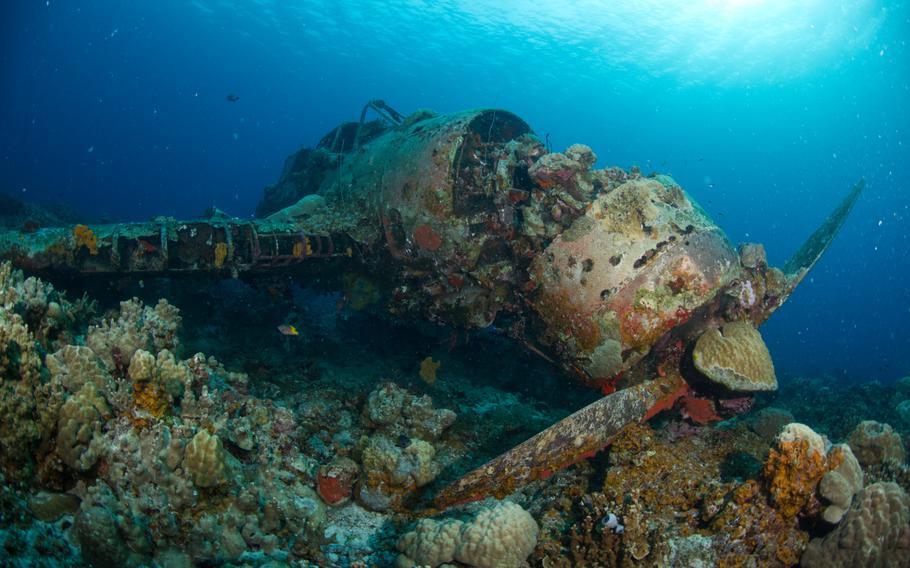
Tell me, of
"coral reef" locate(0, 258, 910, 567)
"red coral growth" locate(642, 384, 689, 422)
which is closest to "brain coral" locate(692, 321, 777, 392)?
"red coral growth" locate(642, 384, 689, 422)

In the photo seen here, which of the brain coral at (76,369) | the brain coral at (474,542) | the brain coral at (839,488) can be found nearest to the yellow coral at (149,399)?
the brain coral at (76,369)

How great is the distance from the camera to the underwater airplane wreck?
4.94 metres

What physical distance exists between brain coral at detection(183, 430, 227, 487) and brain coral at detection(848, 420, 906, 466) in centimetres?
703

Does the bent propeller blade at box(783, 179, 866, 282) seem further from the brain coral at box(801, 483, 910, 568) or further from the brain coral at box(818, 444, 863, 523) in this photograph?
the brain coral at box(801, 483, 910, 568)

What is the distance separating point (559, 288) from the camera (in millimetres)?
5262

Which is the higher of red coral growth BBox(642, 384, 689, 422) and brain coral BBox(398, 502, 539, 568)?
red coral growth BBox(642, 384, 689, 422)

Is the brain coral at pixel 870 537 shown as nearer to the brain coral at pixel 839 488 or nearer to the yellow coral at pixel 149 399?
the brain coral at pixel 839 488

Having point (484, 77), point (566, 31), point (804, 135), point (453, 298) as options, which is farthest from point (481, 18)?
point (804, 135)

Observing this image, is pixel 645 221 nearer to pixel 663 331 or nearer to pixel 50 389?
pixel 663 331

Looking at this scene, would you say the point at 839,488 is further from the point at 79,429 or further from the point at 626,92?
the point at 626,92

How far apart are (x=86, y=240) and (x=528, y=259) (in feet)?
19.9

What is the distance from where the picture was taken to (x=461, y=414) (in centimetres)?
666

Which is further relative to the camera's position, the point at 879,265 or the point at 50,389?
the point at 879,265

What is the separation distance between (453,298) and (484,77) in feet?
239
